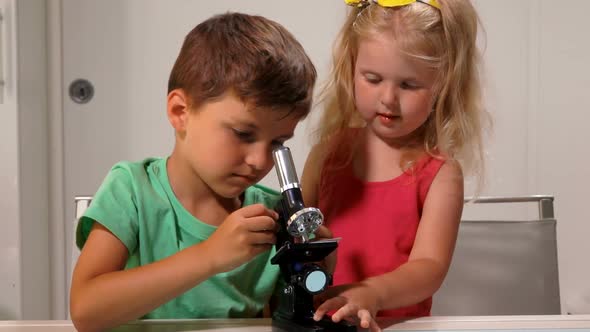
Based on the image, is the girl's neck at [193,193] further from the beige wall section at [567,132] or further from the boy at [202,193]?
the beige wall section at [567,132]

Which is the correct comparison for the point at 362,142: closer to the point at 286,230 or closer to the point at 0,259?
the point at 286,230

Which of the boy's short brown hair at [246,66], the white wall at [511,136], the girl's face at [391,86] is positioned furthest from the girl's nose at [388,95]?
the white wall at [511,136]

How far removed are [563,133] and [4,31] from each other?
156 centimetres

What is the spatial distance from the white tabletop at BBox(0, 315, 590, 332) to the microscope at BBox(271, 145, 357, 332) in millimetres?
56

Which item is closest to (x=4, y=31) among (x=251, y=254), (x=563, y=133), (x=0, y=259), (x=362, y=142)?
(x=0, y=259)

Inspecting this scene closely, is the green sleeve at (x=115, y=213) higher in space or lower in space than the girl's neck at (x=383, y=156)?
lower

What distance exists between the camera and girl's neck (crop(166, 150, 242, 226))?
0.83 m

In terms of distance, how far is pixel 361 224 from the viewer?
101 cm

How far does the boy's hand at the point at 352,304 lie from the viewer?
64 cm

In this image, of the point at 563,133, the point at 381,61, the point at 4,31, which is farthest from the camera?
the point at 563,133

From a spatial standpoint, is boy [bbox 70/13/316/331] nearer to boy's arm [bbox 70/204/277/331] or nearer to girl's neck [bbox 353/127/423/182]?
boy's arm [bbox 70/204/277/331]

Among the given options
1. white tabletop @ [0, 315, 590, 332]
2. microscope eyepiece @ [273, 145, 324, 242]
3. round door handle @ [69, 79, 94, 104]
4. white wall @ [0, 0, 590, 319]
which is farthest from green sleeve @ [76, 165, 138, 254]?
round door handle @ [69, 79, 94, 104]

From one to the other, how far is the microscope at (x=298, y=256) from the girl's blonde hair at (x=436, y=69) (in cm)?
34

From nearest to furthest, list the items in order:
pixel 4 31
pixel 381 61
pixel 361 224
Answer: pixel 381 61
pixel 361 224
pixel 4 31
